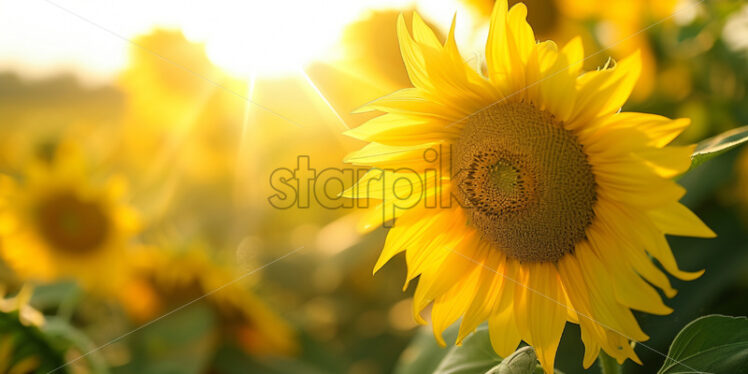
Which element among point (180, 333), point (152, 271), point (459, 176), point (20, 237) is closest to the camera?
point (459, 176)

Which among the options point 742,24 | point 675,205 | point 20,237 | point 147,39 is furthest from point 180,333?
point 147,39

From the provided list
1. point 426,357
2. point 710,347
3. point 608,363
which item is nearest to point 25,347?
point 426,357

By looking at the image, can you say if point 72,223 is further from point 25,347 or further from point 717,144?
point 717,144

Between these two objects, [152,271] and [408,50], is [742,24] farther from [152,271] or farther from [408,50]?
[152,271]

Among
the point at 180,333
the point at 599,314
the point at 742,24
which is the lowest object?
the point at 180,333

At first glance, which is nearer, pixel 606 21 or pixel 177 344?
pixel 177 344
